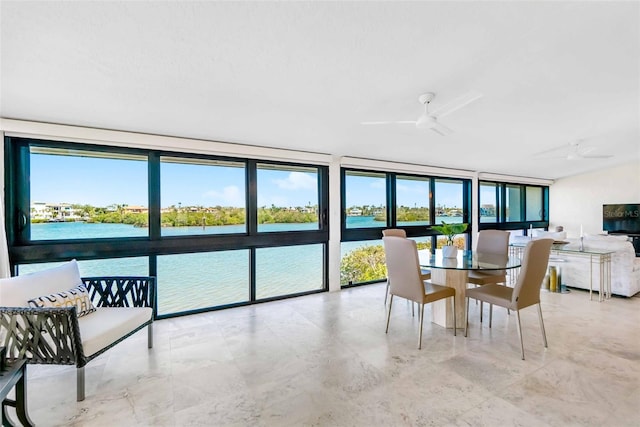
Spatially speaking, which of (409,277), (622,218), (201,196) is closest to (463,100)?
(409,277)

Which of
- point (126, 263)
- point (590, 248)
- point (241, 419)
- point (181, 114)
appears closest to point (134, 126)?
point (181, 114)

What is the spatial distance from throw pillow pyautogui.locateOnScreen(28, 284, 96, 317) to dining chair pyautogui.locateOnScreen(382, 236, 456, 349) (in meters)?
2.71

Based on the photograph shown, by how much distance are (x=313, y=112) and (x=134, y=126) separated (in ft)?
6.18

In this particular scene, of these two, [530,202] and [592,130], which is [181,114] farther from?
[530,202]

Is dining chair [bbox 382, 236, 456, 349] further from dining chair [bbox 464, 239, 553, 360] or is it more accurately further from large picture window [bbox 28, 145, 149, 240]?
large picture window [bbox 28, 145, 149, 240]

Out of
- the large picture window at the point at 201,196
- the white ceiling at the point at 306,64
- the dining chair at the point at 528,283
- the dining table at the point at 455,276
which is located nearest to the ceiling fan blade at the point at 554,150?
the white ceiling at the point at 306,64

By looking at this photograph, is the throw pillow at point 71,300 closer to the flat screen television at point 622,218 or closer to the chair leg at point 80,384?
the chair leg at point 80,384

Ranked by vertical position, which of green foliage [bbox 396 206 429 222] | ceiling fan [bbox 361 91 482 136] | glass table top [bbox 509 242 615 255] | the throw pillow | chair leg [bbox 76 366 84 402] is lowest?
chair leg [bbox 76 366 84 402]

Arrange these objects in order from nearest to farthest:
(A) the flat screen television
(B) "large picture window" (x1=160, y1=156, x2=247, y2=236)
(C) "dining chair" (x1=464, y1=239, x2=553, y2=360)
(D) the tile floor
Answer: (D) the tile floor, (C) "dining chair" (x1=464, y1=239, x2=553, y2=360), (B) "large picture window" (x1=160, y1=156, x2=247, y2=236), (A) the flat screen television

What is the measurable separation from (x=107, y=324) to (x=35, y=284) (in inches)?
23.5

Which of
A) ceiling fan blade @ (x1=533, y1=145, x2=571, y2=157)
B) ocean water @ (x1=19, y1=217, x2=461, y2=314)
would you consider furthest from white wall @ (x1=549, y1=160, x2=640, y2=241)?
ocean water @ (x1=19, y1=217, x2=461, y2=314)

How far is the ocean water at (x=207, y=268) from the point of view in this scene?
3066 millimetres

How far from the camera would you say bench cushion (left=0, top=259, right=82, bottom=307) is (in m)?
1.96

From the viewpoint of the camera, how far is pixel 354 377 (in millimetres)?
2115
